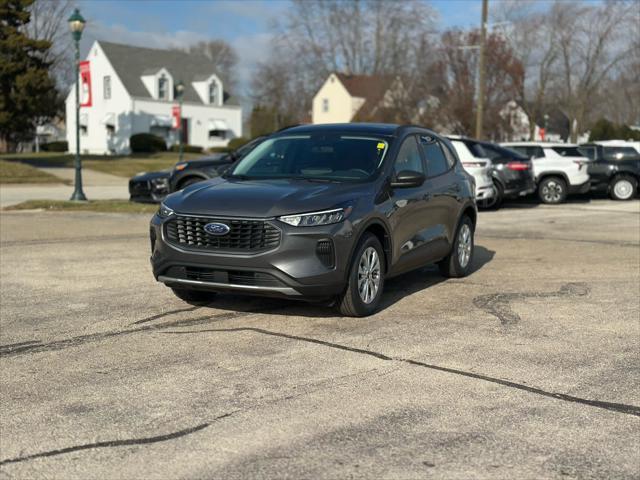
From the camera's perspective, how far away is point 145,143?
53.1 metres

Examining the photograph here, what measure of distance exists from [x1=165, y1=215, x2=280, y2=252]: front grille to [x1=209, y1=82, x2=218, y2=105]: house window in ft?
190

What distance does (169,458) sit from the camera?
3.79 metres

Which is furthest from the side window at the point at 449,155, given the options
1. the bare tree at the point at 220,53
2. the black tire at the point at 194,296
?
the bare tree at the point at 220,53

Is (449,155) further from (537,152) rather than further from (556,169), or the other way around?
(537,152)

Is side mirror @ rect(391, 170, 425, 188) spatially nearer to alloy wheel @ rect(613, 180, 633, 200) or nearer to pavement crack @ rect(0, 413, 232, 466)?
pavement crack @ rect(0, 413, 232, 466)

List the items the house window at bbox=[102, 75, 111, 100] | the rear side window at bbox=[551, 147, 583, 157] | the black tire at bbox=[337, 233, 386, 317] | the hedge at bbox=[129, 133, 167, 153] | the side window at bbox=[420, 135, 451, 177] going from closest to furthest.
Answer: the black tire at bbox=[337, 233, 386, 317] < the side window at bbox=[420, 135, 451, 177] < the rear side window at bbox=[551, 147, 583, 157] < the hedge at bbox=[129, 133, 167, 153] < the house window at bbox=[102, 75, 111, 100]

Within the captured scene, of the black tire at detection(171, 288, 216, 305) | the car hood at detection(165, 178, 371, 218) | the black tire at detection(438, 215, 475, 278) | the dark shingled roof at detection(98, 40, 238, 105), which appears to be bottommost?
the black tire at detection(171, 288, 216, 305)

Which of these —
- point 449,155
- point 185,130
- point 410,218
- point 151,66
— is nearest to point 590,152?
point 449,155

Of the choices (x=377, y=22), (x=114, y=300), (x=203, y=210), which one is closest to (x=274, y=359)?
(x=203, y=210)

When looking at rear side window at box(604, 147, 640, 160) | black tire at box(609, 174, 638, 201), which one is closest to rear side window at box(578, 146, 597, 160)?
rear side window at box(604, 147, 640, 160)

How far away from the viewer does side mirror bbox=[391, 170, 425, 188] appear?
23.8 ft

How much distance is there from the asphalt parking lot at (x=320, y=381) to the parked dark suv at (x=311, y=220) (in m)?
0.41

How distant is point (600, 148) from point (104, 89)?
4430 cm

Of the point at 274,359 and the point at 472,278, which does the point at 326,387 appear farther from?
the point at 472,278
